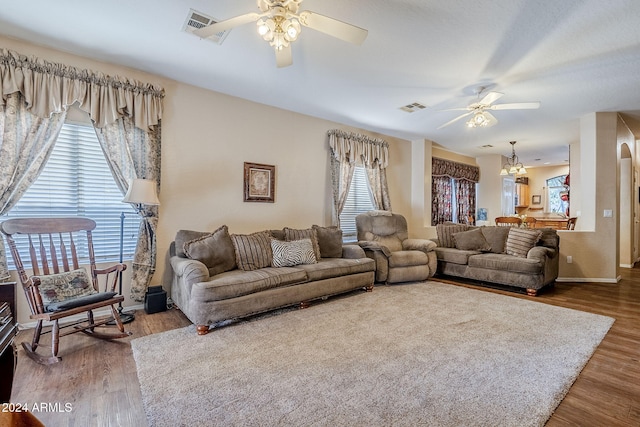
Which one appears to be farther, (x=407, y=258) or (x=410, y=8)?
(x=407, y=258)

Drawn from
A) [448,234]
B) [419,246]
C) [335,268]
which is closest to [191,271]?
[335,268]

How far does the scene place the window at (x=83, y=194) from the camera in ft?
9.73

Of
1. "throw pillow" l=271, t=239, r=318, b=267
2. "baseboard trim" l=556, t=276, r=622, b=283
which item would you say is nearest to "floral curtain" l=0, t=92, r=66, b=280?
"throw pillow" l=271, t=239, r=318, b=267

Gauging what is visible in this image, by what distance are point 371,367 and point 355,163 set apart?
3.88m

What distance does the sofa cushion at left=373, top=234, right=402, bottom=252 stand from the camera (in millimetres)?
5172

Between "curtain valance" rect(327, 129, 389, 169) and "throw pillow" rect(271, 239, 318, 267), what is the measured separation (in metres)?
1.96

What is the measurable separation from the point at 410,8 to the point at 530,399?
284 cm

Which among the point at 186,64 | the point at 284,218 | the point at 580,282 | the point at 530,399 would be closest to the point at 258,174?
the point at 284,218

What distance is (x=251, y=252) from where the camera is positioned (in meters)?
3.62

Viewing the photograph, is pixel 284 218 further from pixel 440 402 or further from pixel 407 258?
pixel 440 402

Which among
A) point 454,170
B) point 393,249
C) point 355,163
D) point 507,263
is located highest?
point 454,170

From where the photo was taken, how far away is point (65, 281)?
257cm

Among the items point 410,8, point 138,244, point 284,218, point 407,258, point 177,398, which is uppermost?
point 410,8

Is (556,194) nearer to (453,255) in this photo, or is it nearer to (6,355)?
(453,255)
